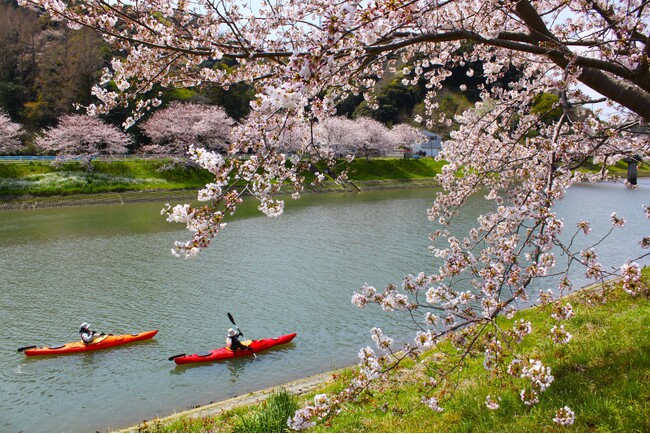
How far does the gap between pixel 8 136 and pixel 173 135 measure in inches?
483

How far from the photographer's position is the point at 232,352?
9.08 meters

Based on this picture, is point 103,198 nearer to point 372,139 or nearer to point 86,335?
point 86,335

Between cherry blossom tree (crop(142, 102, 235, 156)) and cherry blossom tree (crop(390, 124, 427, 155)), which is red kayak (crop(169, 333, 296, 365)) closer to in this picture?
cherry blossom tree (crop(142, 102, 235, 156))

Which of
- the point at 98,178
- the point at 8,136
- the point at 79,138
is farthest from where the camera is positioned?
the point at 8,136

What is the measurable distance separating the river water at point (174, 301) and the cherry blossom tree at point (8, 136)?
14973 millimetres

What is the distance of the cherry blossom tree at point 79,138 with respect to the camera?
35.2 meters

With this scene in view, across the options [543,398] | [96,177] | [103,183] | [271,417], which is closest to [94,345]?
[271,417]

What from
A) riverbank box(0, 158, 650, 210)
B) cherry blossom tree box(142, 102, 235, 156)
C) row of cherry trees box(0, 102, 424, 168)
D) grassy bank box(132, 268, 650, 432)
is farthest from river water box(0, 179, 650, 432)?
cherry blossom tree box(142, 102, 235, 156)

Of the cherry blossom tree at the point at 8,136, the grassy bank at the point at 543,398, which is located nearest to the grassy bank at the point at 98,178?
the cherry blossom tree at the point at 8,136

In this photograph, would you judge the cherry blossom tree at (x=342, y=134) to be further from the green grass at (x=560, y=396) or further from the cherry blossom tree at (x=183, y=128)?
the green grass at (x=560, y=396)

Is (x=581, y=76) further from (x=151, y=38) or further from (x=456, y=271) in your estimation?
(x=151, y=38)

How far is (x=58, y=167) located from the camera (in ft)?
113

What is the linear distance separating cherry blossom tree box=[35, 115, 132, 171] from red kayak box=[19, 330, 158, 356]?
95.9ft

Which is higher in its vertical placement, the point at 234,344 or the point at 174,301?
the point at 234,344
